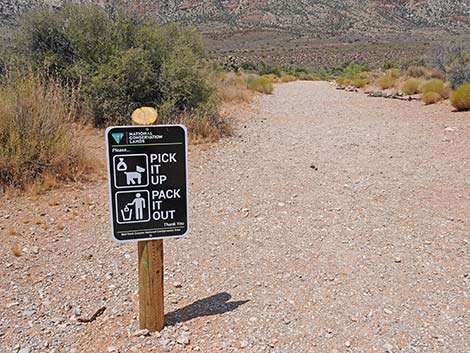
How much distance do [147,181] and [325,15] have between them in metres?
86.8

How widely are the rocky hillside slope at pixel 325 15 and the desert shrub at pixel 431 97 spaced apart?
63.2m

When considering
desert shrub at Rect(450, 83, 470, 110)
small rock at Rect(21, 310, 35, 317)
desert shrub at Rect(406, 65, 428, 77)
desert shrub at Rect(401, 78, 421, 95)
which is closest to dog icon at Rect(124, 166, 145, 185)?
small rock at Rect(21, 310, 35, 317)

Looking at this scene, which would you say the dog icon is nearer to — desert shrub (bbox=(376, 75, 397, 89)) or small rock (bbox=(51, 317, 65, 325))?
small rock (bbox=(51, 317, 65, 325))

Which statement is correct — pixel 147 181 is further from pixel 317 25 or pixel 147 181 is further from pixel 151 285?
pixel 317 25

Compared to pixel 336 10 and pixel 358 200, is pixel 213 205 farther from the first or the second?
Result: pixel 336 10

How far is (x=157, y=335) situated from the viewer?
3.22m

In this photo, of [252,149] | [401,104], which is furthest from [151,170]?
[401,104]

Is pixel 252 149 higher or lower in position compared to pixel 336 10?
lower

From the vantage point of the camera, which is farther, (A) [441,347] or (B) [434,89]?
(B) [434,89]

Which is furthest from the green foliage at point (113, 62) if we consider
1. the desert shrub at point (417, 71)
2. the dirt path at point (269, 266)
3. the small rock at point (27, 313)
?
the desert shrub at point (417, 71)

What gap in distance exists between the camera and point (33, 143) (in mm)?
5898

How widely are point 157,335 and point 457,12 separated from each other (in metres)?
91.0

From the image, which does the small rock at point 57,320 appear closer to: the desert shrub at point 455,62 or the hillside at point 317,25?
the desert shrub at point 455,62

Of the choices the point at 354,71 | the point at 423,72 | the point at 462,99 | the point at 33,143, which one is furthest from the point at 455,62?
the point at 33,143
